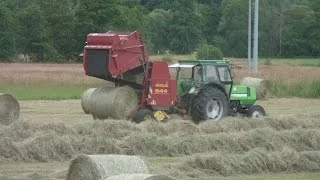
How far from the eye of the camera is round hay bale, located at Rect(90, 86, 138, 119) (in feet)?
76.3

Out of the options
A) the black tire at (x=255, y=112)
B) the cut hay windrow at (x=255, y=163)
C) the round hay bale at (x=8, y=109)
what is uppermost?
the cut hay windrow at (x=255, y=163)

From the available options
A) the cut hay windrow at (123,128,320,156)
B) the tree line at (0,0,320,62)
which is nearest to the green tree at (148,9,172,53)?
the tree line at (0,0,320,62)

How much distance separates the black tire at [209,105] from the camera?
944 inches

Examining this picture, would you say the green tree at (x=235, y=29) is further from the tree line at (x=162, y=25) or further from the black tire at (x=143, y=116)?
the black tire at (x=143, y=116)

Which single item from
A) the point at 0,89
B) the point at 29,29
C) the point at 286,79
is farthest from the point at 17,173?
the point at 29,29

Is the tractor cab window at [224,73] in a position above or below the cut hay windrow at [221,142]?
above

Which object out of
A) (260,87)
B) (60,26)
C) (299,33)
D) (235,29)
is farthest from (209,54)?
(235,29)

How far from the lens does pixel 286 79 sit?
44.0 meters

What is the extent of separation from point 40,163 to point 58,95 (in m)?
21.4

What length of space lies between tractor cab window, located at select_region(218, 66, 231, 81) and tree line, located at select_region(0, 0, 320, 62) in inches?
2133

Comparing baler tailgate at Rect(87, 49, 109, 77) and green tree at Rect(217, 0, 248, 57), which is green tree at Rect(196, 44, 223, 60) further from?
green tree at Rect(217, 0, 248, 57)

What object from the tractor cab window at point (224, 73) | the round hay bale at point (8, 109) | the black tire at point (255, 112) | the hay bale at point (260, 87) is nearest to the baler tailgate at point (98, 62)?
the round hay bale at point (8, 109)

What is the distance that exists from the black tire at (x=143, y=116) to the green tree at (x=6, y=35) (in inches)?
2255

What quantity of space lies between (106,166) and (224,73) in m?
12.9
